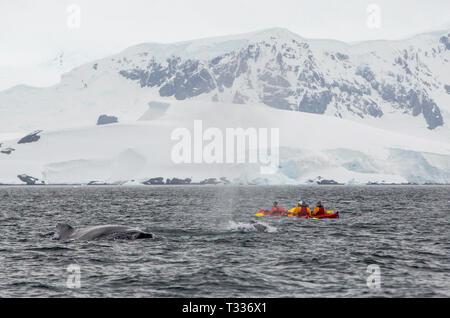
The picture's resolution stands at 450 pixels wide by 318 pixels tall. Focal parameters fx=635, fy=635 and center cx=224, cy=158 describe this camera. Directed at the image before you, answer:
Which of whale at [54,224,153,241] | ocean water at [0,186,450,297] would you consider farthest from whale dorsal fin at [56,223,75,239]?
ocean water at [0,186,450,297]

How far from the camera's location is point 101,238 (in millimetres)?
31781

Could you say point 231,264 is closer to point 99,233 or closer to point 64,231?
point 99,233

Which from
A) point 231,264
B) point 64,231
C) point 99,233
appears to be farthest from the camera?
point 64,231

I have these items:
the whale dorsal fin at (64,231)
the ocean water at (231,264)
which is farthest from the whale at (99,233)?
the ocean water at (231,264)

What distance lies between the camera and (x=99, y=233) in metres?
32.2

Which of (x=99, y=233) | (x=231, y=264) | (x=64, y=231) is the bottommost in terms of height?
(x=231, y=264)

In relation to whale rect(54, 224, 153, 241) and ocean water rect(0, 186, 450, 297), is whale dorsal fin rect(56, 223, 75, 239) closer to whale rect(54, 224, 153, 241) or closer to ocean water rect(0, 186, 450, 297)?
whale rect(54, 224, 153, 241)

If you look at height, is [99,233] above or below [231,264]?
above

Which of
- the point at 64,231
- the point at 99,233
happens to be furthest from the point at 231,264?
the point at 64,231

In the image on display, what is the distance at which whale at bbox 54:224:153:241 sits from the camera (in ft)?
Result: 105

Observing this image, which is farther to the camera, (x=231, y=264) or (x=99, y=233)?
(x=99, y=233)

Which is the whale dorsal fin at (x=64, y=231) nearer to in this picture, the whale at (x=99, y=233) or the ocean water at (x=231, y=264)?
the whale at (x=99, y=233)

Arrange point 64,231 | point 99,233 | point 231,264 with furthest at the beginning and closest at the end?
point 64,231 < point 99,233 < point 231,264

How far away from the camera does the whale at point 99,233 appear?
32.0 m
